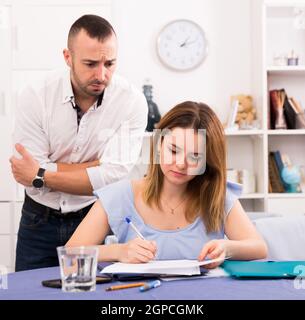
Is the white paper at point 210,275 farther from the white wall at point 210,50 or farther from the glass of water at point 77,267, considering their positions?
the white wall at point 210,50

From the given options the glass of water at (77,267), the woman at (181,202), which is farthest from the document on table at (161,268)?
the woman at (181,202)

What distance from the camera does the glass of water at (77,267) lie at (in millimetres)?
1037

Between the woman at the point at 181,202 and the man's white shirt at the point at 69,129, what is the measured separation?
296mm

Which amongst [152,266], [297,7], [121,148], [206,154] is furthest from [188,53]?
[152,266]

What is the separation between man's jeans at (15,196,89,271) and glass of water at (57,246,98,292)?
2.87 ft

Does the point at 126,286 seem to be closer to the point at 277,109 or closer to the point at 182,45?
the point at 277,109

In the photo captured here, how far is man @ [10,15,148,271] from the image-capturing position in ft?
6.12

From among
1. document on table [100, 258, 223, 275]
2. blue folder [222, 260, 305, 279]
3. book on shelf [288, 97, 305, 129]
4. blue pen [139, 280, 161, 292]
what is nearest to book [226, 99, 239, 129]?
book on shelf [288, 97, 305, 129]

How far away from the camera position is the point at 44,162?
6.36 feet

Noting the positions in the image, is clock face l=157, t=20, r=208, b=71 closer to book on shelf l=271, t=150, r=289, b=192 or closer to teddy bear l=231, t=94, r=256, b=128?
teddy bear l=231, t=94, r=256, b=128

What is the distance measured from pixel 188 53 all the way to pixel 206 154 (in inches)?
88.2

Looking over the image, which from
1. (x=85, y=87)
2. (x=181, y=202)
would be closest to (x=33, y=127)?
(x=85, y=87)

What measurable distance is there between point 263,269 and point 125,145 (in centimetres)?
87

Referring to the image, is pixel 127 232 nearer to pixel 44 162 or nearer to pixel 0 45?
pixel 44 162
